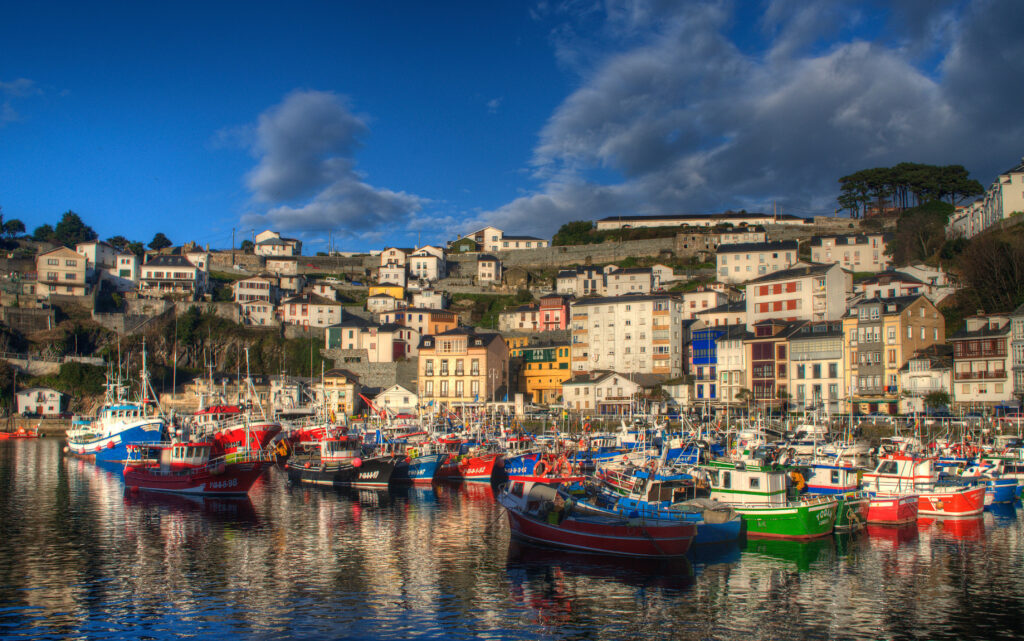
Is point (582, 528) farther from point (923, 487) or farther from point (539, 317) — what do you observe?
point (539, 317)

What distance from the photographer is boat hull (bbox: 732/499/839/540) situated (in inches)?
1088

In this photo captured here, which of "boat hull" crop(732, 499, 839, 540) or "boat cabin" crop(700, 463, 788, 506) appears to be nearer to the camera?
"boat hull" crop(732, 499, 839, 540)

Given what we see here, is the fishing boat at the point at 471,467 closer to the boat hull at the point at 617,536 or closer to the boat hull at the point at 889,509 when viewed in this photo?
the boat hull at the point at 617,536

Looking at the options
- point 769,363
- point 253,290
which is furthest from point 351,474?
point 253,290

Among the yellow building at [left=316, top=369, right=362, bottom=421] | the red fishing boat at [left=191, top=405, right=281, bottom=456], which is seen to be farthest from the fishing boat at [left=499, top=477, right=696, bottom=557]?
the yellow building at [left=316, top=369, right=362, bottom=421]

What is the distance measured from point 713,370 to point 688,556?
48.5 metres

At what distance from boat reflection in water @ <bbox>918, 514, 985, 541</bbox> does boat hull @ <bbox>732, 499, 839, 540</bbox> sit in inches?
205

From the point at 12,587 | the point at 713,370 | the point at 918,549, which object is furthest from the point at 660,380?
the point at 12,587

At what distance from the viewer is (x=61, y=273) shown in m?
94.5

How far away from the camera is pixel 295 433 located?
208 feet

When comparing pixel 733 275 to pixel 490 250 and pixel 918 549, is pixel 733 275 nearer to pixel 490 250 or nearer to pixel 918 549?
pixel 490 250

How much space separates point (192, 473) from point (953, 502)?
35.0 m

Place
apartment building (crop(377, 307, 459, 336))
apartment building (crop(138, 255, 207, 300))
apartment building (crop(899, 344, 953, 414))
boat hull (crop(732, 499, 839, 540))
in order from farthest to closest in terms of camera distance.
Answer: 1. apartment building (crop(138, 255, 207, 300))
2. apartment building (crop(377, 307, 459, 336))
3. apartment building (crop(899, 344, 953, 414))
4. boat hull (crop(732, 499, 839, 540))

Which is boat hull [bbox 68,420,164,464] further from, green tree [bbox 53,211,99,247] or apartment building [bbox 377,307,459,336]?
green tree [bbox 53,211,99,247]
